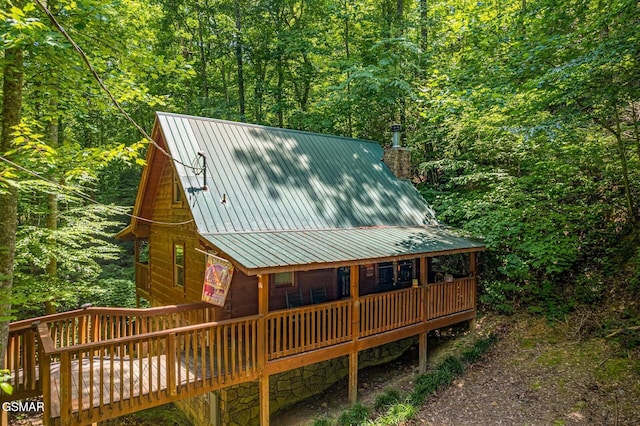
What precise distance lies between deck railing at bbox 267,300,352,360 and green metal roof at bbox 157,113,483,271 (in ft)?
4.24

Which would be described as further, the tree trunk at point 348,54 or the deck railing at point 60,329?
the tree trunk at point 348,54

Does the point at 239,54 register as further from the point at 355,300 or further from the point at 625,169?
the point at 625,169

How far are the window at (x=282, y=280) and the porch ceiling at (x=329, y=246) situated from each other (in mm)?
1166

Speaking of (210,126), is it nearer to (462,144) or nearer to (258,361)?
(258,361)

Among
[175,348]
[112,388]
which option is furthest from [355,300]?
[112,388]

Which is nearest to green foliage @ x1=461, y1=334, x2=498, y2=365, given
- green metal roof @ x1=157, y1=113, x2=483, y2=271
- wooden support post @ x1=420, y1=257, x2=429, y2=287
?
wooden support post @ x1=420, y1=257, x2=429, y2=287

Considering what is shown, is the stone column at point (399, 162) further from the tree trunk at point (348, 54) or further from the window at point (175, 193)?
the window at point (175, 193)

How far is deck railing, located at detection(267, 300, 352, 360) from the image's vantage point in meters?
7.46

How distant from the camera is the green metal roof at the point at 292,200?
8.00 metres

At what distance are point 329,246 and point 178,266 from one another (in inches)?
188

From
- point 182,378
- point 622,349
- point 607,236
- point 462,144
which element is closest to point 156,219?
point 182,378

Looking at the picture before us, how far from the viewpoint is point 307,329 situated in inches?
312

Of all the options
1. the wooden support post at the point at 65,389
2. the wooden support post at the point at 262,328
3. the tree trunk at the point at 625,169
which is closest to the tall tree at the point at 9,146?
the wooden support post at the point at 65,389

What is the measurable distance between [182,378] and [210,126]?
21.6 feet
